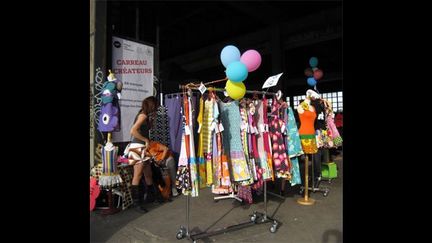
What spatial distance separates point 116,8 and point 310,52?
9.01 metres

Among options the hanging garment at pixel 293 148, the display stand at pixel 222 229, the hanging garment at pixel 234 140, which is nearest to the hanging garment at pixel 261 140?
the hanging garment at pixel 234 140

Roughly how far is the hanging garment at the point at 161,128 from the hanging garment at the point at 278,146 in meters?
2.33

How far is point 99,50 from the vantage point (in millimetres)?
4793

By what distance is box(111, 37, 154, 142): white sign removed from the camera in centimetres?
503

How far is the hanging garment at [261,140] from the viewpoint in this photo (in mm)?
3371

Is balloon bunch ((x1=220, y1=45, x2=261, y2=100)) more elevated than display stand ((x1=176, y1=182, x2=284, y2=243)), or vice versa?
balloon bunch ((x1=220, y1=45, x2=261, y2=100))

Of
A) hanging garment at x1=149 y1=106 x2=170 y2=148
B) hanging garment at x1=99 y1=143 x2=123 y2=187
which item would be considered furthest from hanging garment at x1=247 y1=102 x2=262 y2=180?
hanging garment at x1=149 y1=106 x2=170 y2=148

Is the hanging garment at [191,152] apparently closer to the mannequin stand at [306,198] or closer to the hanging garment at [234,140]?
the hanging garment at [234,140]

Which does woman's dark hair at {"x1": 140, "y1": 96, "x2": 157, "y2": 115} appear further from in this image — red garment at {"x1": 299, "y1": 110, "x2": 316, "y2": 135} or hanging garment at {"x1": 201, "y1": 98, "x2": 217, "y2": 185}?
red garment at {"x1": 299, "y1": 110, "x2": 316, "y2": 135}

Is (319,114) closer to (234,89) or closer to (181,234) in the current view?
(234,89)

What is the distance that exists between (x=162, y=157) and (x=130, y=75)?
1.75 m
